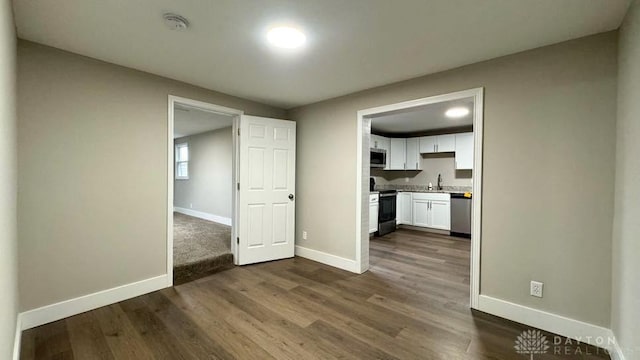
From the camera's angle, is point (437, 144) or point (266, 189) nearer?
point (266, 189)

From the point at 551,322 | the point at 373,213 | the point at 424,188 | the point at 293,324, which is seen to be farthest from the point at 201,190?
the point at 551,322

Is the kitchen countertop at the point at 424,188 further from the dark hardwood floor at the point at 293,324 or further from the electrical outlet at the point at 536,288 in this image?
the electrical outlet at the point at 536,288

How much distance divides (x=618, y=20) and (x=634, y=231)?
1394 millimetres

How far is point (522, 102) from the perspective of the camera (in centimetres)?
220

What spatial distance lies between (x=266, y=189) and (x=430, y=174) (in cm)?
443

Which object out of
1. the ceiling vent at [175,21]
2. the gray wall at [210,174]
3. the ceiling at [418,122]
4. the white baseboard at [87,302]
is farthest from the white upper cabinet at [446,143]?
the white baseboard at [87,302]

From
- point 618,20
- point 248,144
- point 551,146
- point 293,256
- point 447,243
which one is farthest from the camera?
point 447,243

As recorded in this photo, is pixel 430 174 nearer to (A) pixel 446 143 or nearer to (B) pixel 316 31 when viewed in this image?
(A) pixel 446 143

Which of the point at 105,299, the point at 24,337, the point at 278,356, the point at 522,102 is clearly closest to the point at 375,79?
the point at 522,102

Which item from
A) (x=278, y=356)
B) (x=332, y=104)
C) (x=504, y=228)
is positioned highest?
(x=332, y=104)

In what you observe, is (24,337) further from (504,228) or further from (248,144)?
(504,228)

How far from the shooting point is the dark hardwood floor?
1.82m

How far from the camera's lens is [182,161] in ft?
24.5
